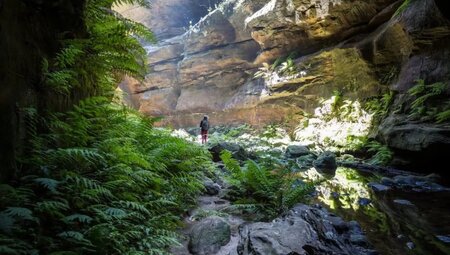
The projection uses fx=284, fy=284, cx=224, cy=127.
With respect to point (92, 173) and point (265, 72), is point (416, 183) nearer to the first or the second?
point (92, 173)

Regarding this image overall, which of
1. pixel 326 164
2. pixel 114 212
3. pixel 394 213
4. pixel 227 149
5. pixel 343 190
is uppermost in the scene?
pixel 227 149

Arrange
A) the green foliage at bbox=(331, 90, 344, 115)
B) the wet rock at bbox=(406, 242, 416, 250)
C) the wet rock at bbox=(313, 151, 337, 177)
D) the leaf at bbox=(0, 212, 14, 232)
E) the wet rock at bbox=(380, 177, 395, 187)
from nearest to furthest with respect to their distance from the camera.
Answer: the leaf at bbox=(0, 212, 14, 232)
the wet rock at bbox=(406, 242, 416, 250)
the wet rock at bbox=(380, 177, 395, 187)
the wet rock at bbox=(313, 151, 337, 177)
the green foliage at bbox=(331, 90, 344, 115)

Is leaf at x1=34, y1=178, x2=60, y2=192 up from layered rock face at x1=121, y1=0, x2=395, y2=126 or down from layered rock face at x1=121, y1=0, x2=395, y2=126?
down

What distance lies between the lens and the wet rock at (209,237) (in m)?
3.00

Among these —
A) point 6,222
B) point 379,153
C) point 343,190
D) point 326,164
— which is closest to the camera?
point 6,222

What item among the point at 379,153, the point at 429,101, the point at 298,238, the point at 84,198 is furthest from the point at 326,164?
the point at 84,198

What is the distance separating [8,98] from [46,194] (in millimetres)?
834

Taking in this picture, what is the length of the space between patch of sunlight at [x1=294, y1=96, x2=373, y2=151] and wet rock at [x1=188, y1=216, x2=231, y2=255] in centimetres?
871

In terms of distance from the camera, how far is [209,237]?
3148mm

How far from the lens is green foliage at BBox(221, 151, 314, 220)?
13.0 ft

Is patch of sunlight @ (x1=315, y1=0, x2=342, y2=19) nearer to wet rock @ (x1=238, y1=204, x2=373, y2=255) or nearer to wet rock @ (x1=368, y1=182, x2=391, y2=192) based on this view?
wet rock @ (x1=368, y1=182, x2=391, y2=192)

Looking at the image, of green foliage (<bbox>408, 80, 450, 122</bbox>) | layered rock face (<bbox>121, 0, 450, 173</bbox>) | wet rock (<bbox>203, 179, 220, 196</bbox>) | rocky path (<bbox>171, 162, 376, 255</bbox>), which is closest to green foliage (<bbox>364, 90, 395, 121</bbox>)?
layered rock face (<bbox>121, 0, 450, 173</bbox>)

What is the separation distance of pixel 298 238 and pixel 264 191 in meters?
1.36

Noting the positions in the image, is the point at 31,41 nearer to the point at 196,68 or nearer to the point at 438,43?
the point at 438,43
